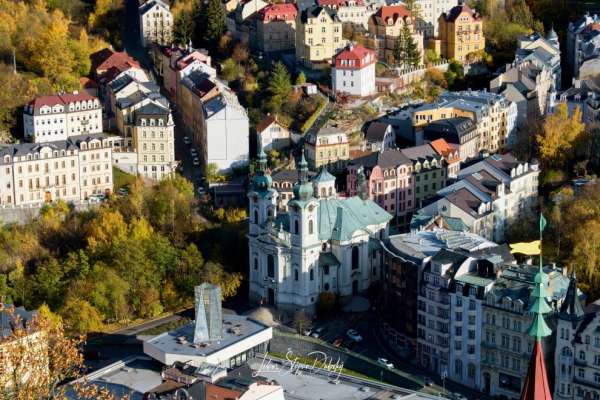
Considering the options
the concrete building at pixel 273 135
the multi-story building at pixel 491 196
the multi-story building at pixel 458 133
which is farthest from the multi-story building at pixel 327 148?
the multi-story building at pixel 491 196

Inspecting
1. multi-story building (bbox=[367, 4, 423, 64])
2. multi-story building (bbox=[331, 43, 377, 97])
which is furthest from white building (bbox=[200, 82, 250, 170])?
multi-story building (bbox=[367, 4, 423, 64])

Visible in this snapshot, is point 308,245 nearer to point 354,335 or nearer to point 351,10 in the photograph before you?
point 354,335

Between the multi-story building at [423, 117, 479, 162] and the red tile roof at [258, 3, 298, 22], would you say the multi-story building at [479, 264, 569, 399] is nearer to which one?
the multi-story building at [423, 117, 479, 162]

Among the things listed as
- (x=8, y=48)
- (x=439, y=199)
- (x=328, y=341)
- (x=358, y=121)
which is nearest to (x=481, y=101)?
(x=358, y=121)

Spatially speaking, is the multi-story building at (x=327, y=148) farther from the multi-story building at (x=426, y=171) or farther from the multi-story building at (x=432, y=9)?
the multi-story building at (x=432, y=9)

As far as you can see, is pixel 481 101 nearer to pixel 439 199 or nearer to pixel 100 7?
pixel 439 199

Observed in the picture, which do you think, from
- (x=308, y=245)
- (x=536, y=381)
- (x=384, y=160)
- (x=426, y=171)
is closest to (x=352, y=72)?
(x=426, y=171)
